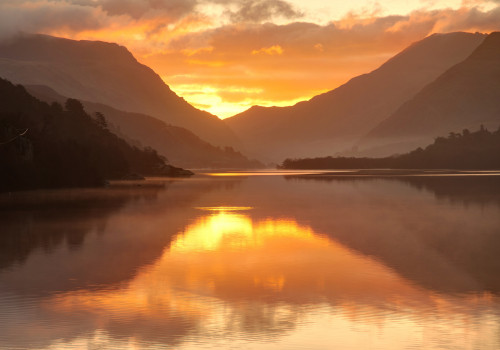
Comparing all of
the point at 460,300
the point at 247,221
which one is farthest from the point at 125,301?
the point at 247,221

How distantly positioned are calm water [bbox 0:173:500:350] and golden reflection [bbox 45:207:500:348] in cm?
8

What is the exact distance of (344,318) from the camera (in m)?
26.6

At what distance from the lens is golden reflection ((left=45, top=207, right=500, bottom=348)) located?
2650 centimetres

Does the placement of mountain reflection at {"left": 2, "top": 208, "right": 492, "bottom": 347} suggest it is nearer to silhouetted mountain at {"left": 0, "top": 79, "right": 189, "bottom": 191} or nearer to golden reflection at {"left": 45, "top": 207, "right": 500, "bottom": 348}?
golden reflection at {"left": 45, "top": 207, "right": 500, "bottom": 348}

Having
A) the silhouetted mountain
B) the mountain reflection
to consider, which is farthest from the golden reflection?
the silhouetted mountain

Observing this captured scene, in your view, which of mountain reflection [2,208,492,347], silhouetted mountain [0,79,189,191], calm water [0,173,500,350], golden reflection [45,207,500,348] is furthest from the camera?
silhouetted mountain [0,79,189,191]

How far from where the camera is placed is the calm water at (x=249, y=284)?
24016mm

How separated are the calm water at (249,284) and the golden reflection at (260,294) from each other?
8cm

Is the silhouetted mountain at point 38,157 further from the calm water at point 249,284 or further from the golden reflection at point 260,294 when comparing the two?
the golden reflection at point 260,294

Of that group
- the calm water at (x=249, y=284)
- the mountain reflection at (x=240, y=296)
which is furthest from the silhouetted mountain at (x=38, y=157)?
the mountain reflection at (x=240, y=296)

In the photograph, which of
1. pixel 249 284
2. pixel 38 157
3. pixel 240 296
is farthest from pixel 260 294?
pixel 38 157

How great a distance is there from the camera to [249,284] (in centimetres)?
3375

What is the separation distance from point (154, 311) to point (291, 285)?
26.4ft

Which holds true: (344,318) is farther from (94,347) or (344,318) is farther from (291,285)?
(94,347)
